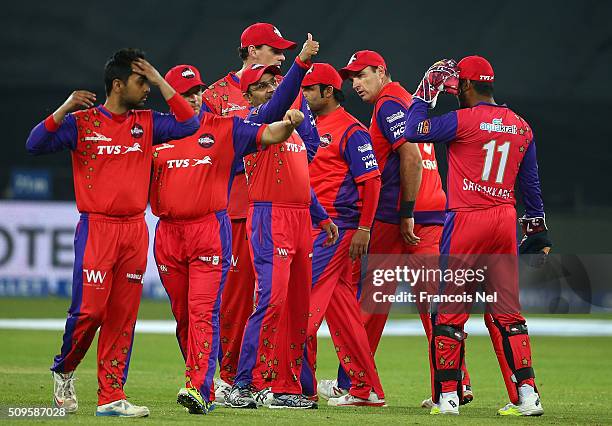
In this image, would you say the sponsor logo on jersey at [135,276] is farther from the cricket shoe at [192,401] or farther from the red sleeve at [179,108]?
the red sleeve at [179,108]

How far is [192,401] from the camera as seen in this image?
7039 millimetres

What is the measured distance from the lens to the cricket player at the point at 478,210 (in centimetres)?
759

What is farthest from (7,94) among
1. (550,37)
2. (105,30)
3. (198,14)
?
(550,37)

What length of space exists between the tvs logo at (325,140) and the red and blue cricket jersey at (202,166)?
108 centimetres

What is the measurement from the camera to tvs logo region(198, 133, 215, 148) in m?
7.48

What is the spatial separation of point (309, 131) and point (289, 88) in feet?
2.17

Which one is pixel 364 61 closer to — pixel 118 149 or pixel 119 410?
pixel 118 149

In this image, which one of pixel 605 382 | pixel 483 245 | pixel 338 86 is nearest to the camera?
pixel 483 245

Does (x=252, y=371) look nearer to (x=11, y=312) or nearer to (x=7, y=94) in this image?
(x=11, y=312)

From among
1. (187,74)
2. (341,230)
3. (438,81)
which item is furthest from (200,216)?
(438,81)

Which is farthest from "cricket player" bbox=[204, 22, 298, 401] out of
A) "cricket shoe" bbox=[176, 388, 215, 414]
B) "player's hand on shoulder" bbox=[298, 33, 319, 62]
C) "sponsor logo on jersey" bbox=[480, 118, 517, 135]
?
"sponsor logo on jersey" bbox=[480, 118, 517, 135]

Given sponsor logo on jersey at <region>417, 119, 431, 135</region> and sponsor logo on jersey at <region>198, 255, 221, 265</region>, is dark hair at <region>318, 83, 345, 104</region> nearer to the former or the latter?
sponsor logo on jersey at <region>417, 119, 431, 135</region>

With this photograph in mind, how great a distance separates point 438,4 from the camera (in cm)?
1958

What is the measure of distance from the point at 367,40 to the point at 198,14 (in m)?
2.80
